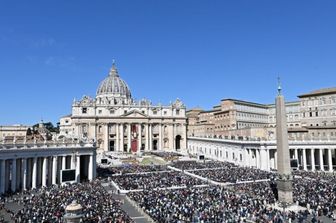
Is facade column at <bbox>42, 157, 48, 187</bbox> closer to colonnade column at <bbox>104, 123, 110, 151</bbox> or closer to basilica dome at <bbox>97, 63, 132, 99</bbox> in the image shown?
colonnade column at <bbox>104, 123, 110, 151</bbox>

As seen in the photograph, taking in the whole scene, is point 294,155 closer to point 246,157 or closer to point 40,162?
point 246,157

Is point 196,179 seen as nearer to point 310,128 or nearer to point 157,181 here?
point 157,181

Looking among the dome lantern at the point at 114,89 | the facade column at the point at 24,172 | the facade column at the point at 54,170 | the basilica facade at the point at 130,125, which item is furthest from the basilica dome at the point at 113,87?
the facade column at the point at 24,172

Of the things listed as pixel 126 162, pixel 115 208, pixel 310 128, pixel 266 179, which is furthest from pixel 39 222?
pixel 310 128

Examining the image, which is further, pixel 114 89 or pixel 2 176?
pixel 114 89

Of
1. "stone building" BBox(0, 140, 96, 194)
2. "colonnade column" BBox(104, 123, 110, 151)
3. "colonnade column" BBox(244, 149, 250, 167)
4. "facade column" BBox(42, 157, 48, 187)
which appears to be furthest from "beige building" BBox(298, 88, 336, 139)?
"colonnade column" BBox(104, 123, 110, 151)

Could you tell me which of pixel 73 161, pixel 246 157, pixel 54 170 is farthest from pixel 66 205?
pixel 246 157

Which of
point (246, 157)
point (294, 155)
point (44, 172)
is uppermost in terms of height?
point (294, 155)
